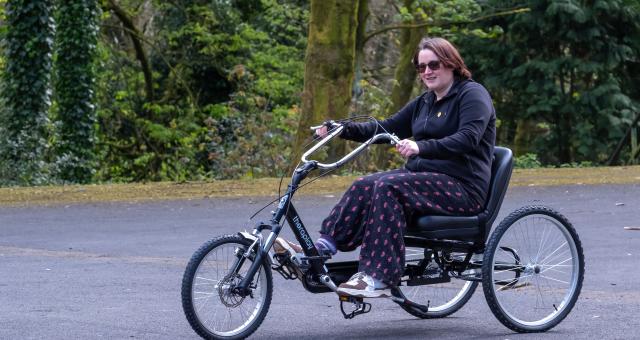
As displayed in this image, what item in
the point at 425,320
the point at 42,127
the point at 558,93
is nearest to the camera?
the point at 425,320

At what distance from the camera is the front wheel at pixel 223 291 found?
20.7 feet

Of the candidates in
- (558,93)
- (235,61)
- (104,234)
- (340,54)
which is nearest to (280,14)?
(235,61)

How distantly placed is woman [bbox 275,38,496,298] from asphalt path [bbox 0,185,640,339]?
527 millimetres

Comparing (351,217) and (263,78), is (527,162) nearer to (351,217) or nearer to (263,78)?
(263,78)

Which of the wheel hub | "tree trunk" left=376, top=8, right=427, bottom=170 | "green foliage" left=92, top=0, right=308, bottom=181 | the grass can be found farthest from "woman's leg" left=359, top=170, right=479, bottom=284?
"green foliage" left=92, top=0, right=308, bottom=181

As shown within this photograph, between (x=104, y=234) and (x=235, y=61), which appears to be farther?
(x=235, y=61)

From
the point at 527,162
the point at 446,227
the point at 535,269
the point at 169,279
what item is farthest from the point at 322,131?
the point at 527,162

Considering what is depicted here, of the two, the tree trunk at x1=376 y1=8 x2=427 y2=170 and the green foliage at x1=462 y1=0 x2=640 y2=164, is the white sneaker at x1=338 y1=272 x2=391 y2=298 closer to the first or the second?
the green foliage at x1=462 y1=0 x2=640 y2=164

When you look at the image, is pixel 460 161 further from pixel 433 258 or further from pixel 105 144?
pixel 105 144

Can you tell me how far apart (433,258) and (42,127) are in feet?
65.9

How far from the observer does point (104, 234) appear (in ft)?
42.0

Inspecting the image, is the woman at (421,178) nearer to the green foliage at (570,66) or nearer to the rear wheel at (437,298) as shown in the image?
the rear wheel at (437,298)

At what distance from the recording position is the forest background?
22.6 meters

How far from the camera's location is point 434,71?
278 inches
